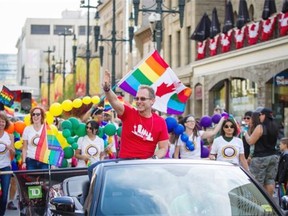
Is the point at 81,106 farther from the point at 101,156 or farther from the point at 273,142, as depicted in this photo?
the point at 273,142

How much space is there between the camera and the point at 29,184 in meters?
9.73

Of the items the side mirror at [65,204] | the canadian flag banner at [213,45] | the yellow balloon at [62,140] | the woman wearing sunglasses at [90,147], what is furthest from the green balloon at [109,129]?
the canadian flag banner at [213,45]

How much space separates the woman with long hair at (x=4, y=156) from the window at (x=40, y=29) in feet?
541

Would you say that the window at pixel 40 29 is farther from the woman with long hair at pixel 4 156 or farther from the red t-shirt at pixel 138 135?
the red t-shirt at pixel 138 135

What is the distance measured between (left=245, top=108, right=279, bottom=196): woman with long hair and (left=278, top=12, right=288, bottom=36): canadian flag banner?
17.8m

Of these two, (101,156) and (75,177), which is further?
(101,156)

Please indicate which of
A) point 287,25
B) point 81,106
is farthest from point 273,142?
point 287,25

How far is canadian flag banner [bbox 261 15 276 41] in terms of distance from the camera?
31686 millimetres

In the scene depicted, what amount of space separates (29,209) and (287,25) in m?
22.1

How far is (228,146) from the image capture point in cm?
1220

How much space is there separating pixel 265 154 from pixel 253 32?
845 inches

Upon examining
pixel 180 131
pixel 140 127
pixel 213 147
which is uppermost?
pixel 140 127

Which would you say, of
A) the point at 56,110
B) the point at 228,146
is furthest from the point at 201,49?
the point at 228,146

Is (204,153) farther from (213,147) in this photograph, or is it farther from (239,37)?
(239,37)
